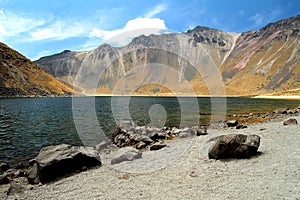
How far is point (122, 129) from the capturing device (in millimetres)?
32062

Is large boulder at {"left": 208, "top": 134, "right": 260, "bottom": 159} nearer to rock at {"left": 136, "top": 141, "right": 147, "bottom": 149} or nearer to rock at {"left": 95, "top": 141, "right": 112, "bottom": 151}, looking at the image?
rock at {"left": 136, "top": 141, "right": 147, "bottom": 149}

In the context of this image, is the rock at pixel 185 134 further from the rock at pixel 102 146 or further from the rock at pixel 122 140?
the rock at pixel 102 146

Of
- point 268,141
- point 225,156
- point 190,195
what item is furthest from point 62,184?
point 268,141

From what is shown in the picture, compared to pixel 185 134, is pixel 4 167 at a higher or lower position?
lower

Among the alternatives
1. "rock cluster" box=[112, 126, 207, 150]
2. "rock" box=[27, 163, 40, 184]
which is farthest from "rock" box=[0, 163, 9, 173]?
"rock cluster" box=[112, 126, 207, 150]

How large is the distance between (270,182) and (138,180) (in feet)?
23.9

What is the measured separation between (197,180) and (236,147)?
430 centimetres

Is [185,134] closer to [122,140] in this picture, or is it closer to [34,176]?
[122,140]

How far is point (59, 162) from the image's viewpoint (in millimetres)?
17078

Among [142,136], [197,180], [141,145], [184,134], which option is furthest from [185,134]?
[197,180]

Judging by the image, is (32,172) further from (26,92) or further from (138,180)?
(26,92)

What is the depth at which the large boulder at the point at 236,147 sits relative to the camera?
15.0 m

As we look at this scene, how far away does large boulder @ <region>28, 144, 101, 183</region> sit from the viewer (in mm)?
16516

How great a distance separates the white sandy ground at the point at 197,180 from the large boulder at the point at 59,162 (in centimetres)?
99
